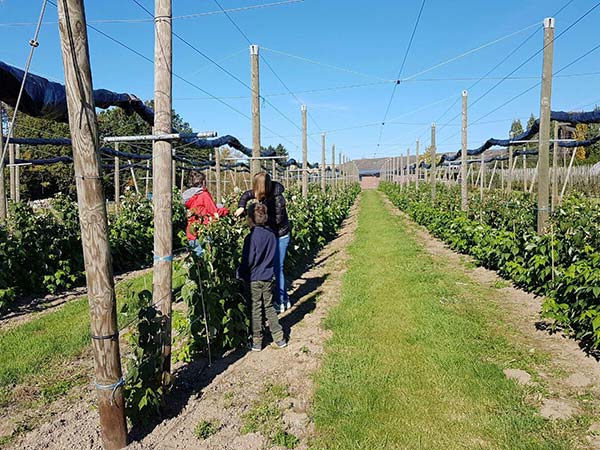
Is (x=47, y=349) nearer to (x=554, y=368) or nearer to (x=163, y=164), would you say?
(x=163, y=164)

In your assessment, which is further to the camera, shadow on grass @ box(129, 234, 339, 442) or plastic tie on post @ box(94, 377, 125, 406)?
shadow on grass @ box(129, 234, 339, 442)

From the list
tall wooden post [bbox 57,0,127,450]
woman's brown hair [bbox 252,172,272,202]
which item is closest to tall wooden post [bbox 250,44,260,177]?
woman's brown hair [bbox 252,172,272,202]

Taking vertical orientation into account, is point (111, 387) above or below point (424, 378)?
above

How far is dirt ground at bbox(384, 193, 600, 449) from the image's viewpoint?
3.64m

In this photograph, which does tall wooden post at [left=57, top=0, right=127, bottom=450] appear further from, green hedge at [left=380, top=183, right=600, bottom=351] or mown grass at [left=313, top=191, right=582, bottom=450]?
green hedge at [left=380, top=183, right=600, bottom=351]

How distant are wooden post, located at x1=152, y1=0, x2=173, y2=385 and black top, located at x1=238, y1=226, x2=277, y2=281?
1266mm

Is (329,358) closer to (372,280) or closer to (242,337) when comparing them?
(242,337)

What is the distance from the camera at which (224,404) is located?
3.75 m

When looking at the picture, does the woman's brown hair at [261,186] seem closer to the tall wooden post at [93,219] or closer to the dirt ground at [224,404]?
the dirt ground at [224,404]

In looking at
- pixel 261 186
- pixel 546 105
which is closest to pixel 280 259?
pixel 261 186

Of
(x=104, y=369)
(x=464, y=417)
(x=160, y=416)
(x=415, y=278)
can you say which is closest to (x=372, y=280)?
(x=415, y=278)

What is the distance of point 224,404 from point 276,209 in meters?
2.68

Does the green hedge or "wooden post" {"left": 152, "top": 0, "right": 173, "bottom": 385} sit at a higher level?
"wooden post" {"left": 152, "top": 0, "right": 173, "bottom": 385}

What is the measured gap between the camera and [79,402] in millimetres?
3824
